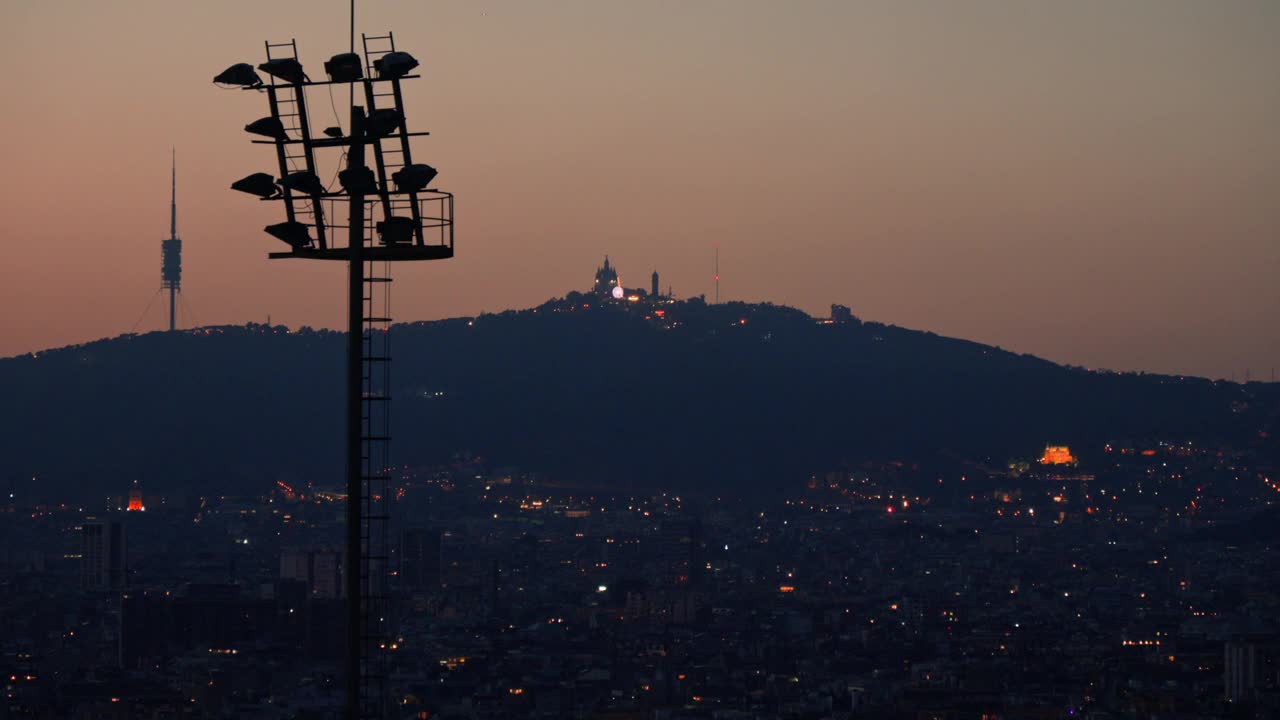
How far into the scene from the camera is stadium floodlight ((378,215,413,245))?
12.0 metres

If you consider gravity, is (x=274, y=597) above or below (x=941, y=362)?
below

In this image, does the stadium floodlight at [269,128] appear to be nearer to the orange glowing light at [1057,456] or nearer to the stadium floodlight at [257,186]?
the stadium floodlight at [257,186]

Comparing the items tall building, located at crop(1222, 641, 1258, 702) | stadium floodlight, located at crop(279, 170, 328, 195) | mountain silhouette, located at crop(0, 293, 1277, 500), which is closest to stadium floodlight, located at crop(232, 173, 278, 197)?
stadium floodlight, located at crop(279, 170, 328, 195)

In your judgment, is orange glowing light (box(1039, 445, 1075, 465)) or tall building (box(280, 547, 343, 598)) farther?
orange glowing light (box(1039, 445, 1075, 465))

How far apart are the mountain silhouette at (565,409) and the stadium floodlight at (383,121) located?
141719 mm

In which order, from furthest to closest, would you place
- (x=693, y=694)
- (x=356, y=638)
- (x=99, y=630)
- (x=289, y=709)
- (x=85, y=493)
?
(x=85, y=493), (x=99, y=630), (x=693, y=694), (x=289, y=709), (x=356, y=638)

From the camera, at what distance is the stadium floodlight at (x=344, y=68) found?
11836 mm

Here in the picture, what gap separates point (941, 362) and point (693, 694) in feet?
447

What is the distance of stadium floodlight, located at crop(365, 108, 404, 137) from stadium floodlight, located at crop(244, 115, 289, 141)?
47 centimetres

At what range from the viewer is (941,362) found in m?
198

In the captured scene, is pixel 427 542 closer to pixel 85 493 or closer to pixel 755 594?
pixel 755 594

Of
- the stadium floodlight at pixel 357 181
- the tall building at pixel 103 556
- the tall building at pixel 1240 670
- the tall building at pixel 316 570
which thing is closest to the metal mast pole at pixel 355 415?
the stadium floodlight at pixel 357 181

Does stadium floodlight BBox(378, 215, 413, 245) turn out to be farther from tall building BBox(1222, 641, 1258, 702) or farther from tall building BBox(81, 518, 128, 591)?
tall building BBox(81, 518, 128, 591)

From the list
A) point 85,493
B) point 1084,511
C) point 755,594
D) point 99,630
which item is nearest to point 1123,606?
point 755,594
